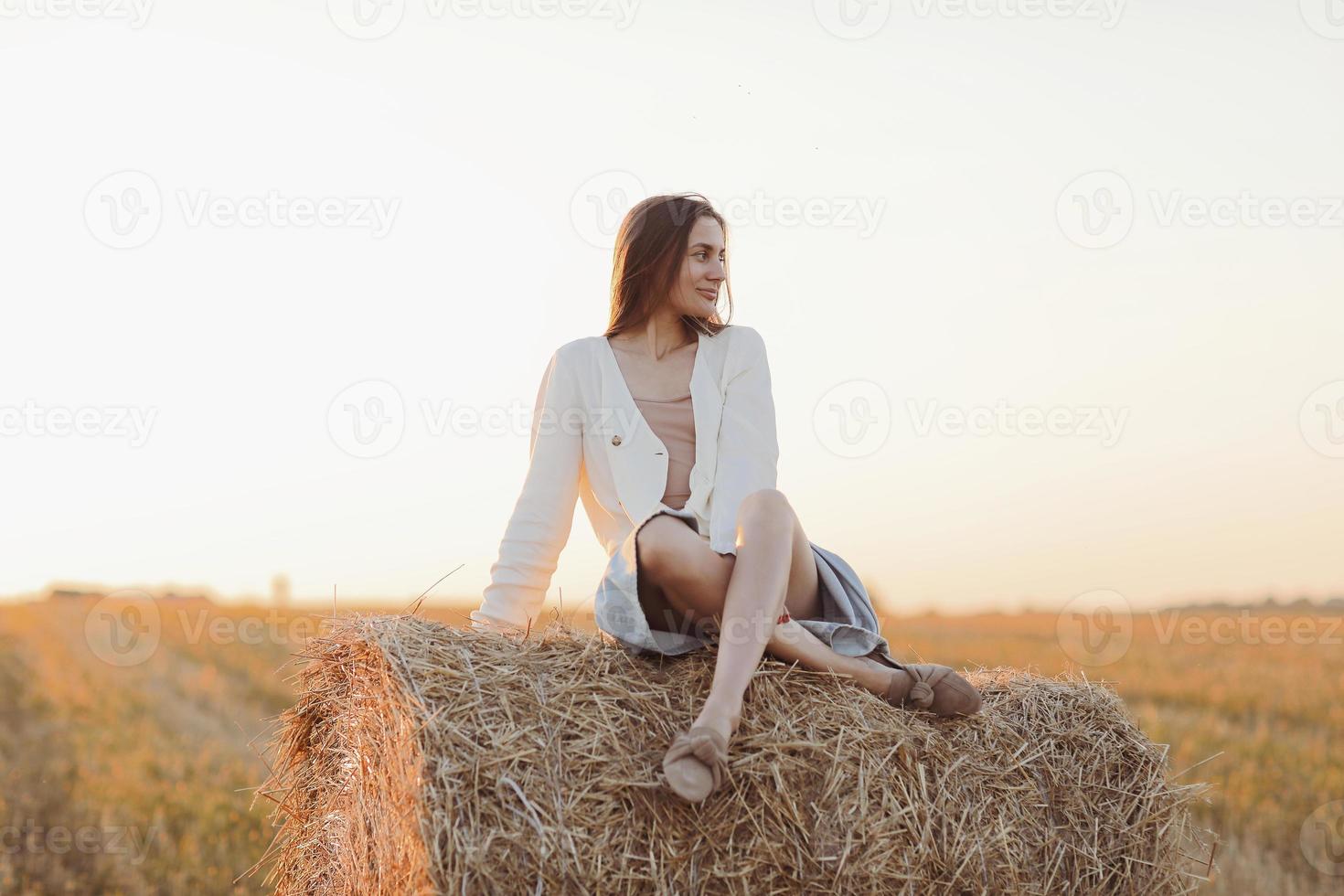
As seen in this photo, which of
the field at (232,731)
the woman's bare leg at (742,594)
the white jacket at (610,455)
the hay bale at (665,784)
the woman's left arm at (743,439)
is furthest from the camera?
the field at (232,731)

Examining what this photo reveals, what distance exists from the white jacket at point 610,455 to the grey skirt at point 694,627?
31 centimetres

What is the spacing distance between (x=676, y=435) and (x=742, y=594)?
823 mm

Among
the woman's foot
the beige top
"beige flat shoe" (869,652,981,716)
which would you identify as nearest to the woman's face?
the beige top

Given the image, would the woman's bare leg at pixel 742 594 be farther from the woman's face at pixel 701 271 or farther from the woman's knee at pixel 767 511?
the woman's face at pixel 701 271

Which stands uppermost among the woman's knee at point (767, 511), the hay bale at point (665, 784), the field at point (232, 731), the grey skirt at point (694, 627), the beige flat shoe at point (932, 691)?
the woman's knee at point (767, 511)

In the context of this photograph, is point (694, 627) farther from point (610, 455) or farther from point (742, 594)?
point (610, 455)

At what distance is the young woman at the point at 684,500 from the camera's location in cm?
290

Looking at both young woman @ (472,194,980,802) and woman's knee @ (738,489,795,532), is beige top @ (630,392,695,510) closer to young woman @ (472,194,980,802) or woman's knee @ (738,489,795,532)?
young woman @ (472,194,980,802)

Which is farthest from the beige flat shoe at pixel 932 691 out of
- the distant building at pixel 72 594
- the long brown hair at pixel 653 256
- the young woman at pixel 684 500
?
the distant building at pixel 72 594

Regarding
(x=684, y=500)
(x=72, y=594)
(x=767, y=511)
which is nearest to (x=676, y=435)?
(x=684, y=500)

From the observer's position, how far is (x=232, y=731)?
309 inches

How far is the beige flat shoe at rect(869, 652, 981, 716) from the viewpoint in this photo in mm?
3086

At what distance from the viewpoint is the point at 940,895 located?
284cm

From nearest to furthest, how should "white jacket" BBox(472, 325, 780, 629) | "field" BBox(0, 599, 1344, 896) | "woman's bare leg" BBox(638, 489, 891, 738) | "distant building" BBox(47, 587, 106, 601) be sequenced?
"woman's bare leg" BBox(638, 489, 891, 738) → "white jacket" BBox(472, 325, 780, 629) → "field" BBox(0, 599, 1344, 896) → "distant building" BBox(47, 587, 106, 601)
